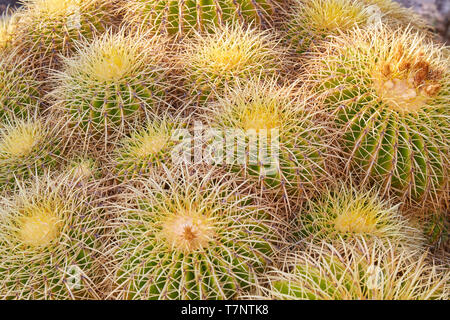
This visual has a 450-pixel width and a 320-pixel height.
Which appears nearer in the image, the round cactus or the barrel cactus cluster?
the round cactus

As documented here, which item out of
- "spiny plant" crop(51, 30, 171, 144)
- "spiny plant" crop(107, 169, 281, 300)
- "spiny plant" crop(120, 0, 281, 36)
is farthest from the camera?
"spiny plant" crop(120, 0, 281, 36)

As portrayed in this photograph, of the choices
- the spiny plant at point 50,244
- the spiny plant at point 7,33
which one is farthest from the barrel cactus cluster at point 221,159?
the spiny plant at point 7,33

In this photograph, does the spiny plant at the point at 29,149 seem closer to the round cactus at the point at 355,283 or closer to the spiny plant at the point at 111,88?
the spiny plant at the point at 111,88

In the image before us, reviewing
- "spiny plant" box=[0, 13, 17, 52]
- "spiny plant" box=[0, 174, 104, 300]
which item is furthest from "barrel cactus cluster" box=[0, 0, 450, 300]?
"spiny plant" box=[0, 13, 17, 52]

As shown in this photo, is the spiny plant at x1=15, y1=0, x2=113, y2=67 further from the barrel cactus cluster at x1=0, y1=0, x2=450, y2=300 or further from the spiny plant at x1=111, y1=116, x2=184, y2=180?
the spiny plant at x1=111, y1=116, x2=184, y2=180

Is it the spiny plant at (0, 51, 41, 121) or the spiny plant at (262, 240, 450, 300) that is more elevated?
the spiny plant at (0, 51, 41, 121)

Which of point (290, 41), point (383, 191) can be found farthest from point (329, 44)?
point (383, 191)
